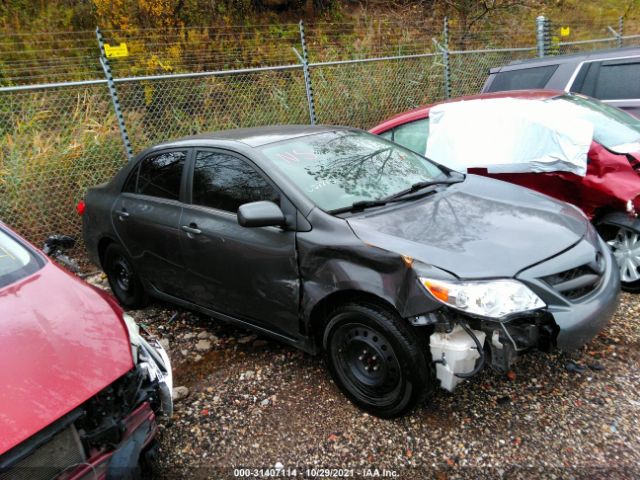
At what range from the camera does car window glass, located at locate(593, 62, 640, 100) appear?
5.83m

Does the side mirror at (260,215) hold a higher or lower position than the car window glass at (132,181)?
higher

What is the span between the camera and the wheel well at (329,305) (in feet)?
8.74

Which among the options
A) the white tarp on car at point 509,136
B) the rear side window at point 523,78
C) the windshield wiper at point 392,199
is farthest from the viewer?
the rear side window at point 523,78

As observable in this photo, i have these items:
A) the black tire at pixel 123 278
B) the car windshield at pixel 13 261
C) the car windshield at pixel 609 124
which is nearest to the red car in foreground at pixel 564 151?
the car windshield at pixel 609 124

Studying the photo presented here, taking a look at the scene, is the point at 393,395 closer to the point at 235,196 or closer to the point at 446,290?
the point at 446,290

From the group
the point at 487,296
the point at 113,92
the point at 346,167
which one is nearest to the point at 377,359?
the point at 487,296

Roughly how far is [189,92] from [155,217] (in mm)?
4545

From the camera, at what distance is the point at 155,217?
388 cm

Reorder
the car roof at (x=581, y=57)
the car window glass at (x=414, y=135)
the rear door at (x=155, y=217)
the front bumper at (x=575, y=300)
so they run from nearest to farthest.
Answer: the front bumper at (x=575, y=300) → the rear door at (x=155, y=217) → the car window glass at (x=414, y=135) → the car roof at (x=581, y=57)

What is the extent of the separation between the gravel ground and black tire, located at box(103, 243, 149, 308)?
4.14ft

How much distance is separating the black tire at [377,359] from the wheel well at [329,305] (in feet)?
0.12

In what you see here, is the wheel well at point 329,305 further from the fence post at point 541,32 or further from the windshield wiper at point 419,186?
the fence post at point 541,32

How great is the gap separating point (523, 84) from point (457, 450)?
5.41 meters

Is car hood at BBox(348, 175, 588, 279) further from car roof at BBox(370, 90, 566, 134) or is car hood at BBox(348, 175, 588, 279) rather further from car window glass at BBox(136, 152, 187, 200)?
car roof at BBox(370, 90, 566, 134)
